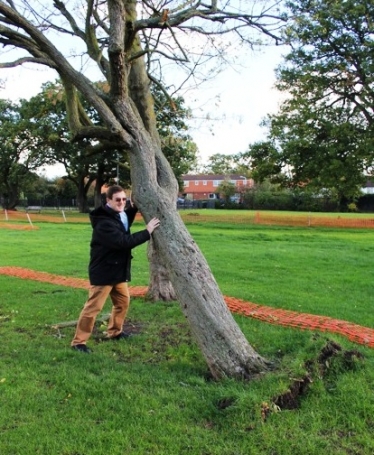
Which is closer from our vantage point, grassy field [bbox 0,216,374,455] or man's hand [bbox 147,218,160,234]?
grassy field [bbox 0,216,374,455]

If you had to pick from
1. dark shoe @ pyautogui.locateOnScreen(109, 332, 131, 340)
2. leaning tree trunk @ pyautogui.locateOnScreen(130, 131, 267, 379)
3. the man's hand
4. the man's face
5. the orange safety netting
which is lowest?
dark shoe @ pyautogui.locateOnScreen(109, 332, 131, 340)

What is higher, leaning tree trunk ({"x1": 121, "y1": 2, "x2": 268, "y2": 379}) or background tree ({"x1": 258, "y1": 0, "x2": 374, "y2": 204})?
background tree ({"x1": 258, "y1": 0, "x2": 374, "y2": 204})

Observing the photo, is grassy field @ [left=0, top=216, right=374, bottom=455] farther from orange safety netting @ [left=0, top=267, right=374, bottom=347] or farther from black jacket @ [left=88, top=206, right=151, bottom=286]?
black jacket @ [left=88, top=206, right=151, bottom=286]

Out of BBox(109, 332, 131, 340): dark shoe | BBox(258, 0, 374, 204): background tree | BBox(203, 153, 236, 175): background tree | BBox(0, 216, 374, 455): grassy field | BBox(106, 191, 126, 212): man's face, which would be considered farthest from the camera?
BBox(203, 153, 236, 175): background tree

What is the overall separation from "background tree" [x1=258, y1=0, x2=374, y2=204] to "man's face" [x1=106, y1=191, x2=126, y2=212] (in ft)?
68.1

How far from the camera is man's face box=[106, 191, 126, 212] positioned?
4.80m

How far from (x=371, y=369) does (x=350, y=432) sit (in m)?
1.14

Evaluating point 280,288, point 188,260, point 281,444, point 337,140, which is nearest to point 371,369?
point 281,444

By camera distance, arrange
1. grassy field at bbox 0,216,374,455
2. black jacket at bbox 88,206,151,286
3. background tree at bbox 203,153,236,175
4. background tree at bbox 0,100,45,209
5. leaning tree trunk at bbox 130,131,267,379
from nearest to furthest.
A: grassy field at bbox 0,216,374,455 → leaning tree trunk at bbox 130,131,267,379 → black jacket at bbox 88,206,151,286 → background tree at bbox 0,100,45,209 → background tree at bbox 203,153,236,175

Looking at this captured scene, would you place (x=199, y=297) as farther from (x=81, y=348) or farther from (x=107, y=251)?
(x=81, y=348)

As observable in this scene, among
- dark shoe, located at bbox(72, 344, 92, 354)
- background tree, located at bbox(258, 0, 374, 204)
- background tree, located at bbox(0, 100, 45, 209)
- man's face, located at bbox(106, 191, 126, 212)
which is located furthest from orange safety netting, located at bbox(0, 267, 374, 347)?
background tree, located at bbox(0, 100, 45, 209)

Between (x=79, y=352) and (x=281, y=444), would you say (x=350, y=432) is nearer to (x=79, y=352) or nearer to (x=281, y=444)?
(x=281, y=444)

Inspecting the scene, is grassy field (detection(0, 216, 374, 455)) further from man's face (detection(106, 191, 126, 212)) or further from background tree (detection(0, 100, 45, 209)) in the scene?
background tree (detection(0, 100, 45, 209))

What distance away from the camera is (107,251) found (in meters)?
4.79
